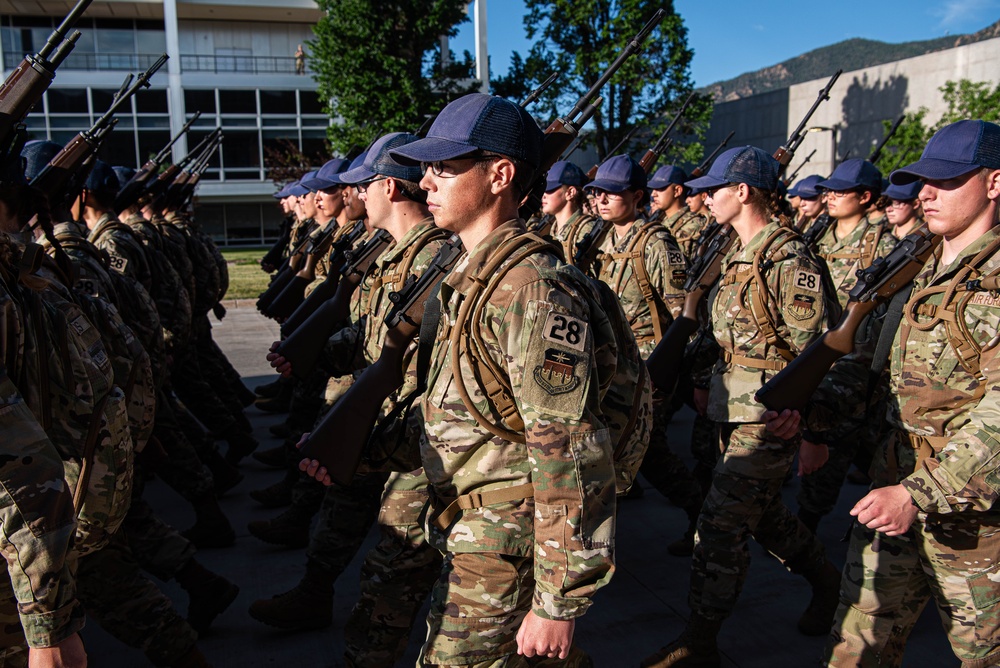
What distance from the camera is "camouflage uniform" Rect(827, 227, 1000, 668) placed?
7.93 feet

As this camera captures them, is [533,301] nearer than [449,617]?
Yes

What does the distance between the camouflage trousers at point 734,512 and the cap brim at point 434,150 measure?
6.86 feet

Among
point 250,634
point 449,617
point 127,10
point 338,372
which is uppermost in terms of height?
point 127,10

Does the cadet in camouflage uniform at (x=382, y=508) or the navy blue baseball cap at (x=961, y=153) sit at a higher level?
the navy blue baseball cap at (x=961, y=153)

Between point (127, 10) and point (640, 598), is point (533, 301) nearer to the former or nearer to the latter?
point (640, 598)

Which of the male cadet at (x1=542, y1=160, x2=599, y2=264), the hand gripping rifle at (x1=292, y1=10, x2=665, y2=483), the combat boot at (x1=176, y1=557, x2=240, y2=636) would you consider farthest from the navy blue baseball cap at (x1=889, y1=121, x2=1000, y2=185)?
the male cadet at (x1=542, y1=160, x2=599, y2=264)

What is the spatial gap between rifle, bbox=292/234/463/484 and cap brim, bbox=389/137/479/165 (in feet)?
2.16

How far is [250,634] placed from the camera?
3.91 meters

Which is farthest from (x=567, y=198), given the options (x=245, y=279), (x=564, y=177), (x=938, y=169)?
(x=245, y=279)

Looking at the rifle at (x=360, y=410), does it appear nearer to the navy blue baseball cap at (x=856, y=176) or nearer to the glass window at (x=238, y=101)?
the navy blue baseball cap at (x=856, y=176)

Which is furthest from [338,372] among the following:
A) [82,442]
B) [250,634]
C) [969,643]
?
[969,643]

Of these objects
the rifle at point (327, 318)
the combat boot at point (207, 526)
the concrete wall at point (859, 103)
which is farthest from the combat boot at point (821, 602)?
the concrete wall at point (859, 103)

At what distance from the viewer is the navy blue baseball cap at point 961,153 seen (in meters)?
2.72

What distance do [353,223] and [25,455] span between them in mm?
4528
